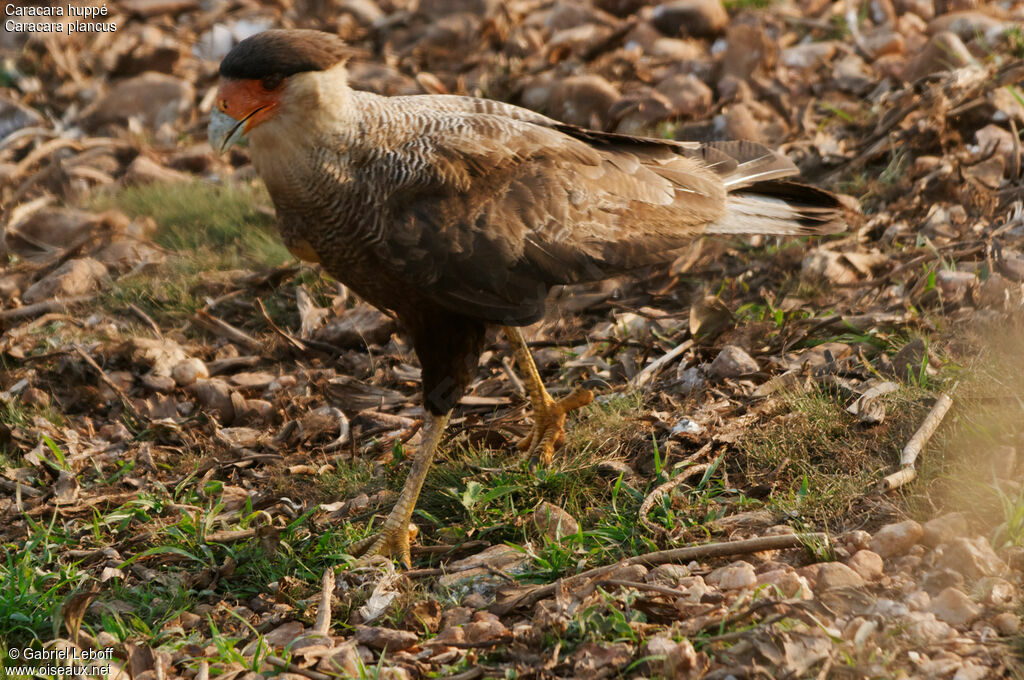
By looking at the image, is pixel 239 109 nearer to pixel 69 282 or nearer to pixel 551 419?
pixel 551 419

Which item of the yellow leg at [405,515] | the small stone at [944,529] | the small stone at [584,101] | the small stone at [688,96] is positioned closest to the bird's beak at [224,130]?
the yellow leg at [405,515]

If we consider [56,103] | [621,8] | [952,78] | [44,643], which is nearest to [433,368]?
[44,643]

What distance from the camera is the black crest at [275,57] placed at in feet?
10.9

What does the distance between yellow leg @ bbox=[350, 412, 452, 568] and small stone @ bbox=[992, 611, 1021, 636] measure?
175 cm

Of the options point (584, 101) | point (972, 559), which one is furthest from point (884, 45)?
point (972, 559)

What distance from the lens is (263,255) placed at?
5.17 meters

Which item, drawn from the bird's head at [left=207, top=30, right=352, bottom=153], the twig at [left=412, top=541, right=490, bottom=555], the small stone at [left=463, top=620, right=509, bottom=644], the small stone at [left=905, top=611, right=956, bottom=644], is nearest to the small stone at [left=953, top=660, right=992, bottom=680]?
the small stone at [left=905, top=611, right=956, bottom=644]

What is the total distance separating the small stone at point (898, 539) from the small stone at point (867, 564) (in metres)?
0.04

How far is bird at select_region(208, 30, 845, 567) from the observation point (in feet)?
11.1

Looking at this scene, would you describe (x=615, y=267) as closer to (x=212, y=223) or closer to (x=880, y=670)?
(x=880, y=670)

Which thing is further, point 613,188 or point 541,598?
point 613,188

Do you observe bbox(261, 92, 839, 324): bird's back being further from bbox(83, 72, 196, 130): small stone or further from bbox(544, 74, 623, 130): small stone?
bbox(83, 72, 196, 130): small stone

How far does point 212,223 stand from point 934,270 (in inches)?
143

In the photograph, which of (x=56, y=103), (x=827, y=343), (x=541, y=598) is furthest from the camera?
(x=56, y=103)
